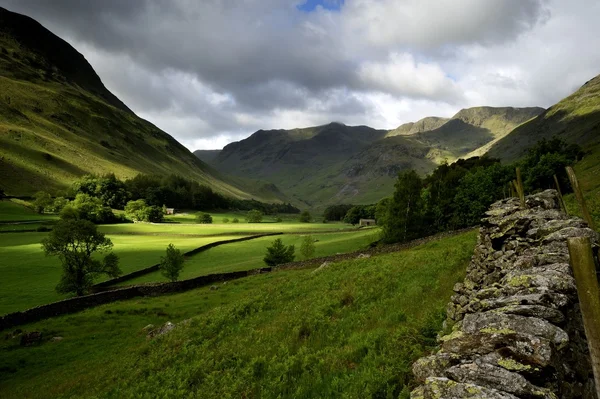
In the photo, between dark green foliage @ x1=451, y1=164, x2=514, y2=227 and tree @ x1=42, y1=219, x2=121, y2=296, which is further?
dark green foliage @ x1=451, y1=164, x2=514, y2=227

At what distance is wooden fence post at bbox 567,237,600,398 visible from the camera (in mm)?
4594

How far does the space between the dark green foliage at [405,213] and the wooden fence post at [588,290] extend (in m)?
65.0

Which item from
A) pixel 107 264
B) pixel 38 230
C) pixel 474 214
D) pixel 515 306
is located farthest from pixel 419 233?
pixel 38 230

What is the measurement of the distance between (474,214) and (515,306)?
71.0 m

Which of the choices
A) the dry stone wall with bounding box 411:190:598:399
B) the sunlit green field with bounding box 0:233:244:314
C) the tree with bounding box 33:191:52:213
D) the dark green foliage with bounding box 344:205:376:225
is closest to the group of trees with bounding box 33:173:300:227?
the tree with bounding box 33:191:52:213

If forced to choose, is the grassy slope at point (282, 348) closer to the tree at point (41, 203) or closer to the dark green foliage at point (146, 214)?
the dark green foliage at point (146, 214)

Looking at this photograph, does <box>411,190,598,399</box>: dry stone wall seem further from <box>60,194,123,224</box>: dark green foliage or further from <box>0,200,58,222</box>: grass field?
<box>0,200,58,222</box>: grass field

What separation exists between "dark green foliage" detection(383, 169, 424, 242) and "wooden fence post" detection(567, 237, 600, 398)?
213ft

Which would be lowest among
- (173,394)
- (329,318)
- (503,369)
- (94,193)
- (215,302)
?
(215,302)

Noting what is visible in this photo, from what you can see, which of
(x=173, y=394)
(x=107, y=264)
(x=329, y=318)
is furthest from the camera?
(x=107, y=264)

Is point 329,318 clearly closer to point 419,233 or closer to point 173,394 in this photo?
point 173,394

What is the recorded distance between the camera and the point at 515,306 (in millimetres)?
5895

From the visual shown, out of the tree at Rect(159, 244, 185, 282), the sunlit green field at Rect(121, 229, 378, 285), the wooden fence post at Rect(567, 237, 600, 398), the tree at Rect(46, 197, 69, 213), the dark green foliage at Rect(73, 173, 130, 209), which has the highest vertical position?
the dark green foliage at Rect(73, 173, 130, 209)

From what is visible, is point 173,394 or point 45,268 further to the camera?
point 45,268
